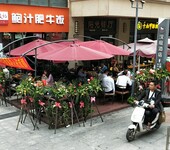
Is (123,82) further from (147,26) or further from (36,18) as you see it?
(147,26)

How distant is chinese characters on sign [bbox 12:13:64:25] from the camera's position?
46.7 feet

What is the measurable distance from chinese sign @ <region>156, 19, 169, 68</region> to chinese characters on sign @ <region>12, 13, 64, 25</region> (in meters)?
7.16

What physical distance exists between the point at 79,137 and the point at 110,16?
31.3 ft

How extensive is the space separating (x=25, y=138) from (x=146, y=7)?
41.6 feet

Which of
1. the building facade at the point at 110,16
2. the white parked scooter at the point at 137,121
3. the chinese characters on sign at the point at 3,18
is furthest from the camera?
the building facade at the point at 110,16

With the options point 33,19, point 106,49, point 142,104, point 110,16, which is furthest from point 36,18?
point 142,104

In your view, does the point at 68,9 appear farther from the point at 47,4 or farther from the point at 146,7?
the point at 146,7

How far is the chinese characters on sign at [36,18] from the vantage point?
14234 mm

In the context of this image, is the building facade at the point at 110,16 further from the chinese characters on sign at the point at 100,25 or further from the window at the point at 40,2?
the window at the point at 40,2

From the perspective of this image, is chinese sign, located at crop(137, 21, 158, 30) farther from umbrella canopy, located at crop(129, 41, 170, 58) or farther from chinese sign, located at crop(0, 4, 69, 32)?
chinese sign, located at crop(0, 4, 69, 32)

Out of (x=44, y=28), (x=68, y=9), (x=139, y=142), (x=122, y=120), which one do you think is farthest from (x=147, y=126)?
(x=68, y=9)

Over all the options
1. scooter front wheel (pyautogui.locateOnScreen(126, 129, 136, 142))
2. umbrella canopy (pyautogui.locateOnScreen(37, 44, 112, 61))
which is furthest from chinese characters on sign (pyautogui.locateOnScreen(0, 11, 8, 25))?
scooter front wheel (pyautogui.locateOnScreen(126, 129, 136, 142))

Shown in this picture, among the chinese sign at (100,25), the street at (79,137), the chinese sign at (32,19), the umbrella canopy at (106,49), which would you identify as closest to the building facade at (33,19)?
the chinese sign at (32,19)

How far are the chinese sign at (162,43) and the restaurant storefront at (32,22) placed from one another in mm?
7171
